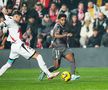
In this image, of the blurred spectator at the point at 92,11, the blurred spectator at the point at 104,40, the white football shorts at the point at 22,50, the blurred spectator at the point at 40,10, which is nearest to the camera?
the white football shorts at the point at 22,50

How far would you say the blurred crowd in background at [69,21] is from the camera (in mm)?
25656

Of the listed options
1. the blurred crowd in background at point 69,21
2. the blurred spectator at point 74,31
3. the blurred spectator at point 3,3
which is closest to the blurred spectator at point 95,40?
the blurred crowd in background at point 69,21

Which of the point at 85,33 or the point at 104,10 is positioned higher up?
the point at 104,10

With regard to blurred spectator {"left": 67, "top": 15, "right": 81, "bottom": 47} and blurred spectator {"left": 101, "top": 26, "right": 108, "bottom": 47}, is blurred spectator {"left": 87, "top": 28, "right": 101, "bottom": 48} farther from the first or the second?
blurred spectator {"left": 67, "top": 15, "right": 81, "bottom": 47}

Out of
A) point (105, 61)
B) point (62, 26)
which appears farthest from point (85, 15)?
point (62, 26)

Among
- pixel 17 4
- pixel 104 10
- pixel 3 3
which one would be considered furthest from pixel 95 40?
pixel 3 3

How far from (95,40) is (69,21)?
141cm

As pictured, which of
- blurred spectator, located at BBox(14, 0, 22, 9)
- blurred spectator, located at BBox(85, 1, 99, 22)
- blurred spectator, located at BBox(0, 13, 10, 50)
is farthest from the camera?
blurred spectator, located at BBox(14, 0, 22, 9)

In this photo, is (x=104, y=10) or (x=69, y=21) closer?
(x=69, y=21)

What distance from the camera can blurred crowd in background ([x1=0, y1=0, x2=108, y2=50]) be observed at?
25.7 metres

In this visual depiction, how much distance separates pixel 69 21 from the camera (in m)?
26.0

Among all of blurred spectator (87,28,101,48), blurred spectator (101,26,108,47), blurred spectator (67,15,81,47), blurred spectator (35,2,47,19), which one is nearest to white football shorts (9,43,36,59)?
blurred spectator (67,15,81,47)

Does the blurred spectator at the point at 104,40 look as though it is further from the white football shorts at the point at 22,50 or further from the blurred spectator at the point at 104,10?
the white football shorts at the point at 22,50

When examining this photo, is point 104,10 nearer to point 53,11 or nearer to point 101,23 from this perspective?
point 101,23
